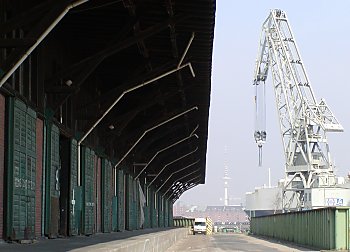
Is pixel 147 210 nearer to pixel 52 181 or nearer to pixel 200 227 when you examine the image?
pixel 200 227

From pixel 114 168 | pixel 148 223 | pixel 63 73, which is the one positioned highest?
pixel 63 73

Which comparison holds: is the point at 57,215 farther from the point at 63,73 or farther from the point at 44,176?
the point at 63,73

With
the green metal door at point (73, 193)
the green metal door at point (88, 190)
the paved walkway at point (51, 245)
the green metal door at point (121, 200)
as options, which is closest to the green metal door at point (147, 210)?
the green metal door at point (121, 200)

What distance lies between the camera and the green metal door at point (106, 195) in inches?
1586

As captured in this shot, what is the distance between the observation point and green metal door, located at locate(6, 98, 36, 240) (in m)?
21.2

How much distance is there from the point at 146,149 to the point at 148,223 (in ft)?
51.1

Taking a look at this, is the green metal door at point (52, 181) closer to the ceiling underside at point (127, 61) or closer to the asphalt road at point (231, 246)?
the ceiling underside at point (127, 61)

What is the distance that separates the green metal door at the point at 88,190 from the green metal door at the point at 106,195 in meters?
3.58

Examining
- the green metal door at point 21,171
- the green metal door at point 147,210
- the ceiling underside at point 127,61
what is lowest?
the green metal door at point 147,210

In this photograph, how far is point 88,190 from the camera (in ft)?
115

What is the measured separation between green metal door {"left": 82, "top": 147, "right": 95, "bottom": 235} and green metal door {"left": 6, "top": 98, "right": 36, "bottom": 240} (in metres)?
9.97

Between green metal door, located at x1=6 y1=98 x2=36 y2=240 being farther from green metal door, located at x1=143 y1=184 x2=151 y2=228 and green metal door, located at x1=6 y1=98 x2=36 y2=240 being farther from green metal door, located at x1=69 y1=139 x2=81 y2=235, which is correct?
green metal door, located at x1=143 y1=184 x2=151 y2=228

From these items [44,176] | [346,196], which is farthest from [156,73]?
[346,196]

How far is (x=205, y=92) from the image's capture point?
3969 centimetres
